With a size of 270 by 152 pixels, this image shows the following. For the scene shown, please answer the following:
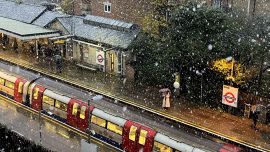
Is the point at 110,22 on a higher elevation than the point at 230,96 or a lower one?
higher

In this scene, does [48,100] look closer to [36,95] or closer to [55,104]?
[55,104]

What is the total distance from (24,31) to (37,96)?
15.6 metres

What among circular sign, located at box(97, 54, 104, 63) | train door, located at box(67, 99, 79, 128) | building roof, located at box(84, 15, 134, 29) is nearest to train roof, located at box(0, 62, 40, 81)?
train door, located at box(67, 99, 79, 128)

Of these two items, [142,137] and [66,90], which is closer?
[142,137]

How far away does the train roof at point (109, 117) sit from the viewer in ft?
80.6

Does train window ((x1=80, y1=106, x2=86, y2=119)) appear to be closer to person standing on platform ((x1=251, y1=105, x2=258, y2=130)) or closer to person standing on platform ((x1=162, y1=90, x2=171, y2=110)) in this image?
person standing on platform ((x1=162, y1=90, x2=171, y2=110))

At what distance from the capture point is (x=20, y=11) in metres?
52.5

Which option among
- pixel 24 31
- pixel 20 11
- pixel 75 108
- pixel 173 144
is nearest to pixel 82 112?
pixel 75 108

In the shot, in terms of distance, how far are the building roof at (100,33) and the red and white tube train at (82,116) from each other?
9631mm

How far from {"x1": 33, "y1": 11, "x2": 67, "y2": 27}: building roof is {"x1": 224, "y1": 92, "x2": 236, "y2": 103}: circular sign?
22808 mm

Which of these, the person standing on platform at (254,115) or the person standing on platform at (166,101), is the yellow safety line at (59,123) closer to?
the person standing on platform at (166,101)

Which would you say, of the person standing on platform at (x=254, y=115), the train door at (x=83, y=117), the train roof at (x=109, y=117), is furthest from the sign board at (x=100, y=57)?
the person standing on platform at (x=254, y=115)

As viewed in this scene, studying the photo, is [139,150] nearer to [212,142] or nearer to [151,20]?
[212,142]

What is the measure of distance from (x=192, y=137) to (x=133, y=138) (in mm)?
3665
